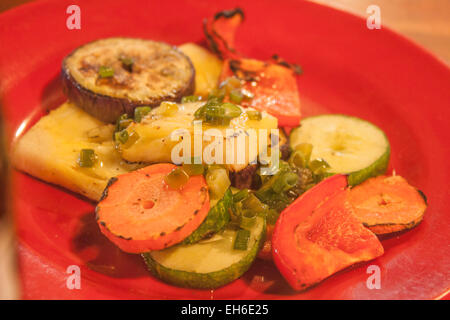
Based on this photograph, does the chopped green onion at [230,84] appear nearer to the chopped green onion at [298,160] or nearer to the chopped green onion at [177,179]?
the chopped green onion at [298,160]

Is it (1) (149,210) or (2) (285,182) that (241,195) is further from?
(1) (149,210)

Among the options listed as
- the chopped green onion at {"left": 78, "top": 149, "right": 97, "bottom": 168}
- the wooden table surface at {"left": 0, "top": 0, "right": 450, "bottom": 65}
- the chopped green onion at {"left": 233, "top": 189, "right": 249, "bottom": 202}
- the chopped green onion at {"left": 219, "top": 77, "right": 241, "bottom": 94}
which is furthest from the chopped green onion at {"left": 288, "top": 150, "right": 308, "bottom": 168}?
the wooden table surface at {"left": 0, "top": 0, "right": 450, "bottom": 65}

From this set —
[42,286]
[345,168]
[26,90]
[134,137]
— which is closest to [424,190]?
[345,168]

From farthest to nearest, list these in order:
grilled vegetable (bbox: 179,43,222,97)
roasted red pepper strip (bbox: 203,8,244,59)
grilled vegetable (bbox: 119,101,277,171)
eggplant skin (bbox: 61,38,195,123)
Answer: roasted red pepper strip (bbox: 203,8,244,59) → grilled vegetable (bbox: 179,43,222,97) → eggplant skin (bbox: 61,38,195,123) → grilled vegetable (bbox: 119,101,277,171)

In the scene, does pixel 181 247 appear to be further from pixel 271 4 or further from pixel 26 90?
pixel 271 4

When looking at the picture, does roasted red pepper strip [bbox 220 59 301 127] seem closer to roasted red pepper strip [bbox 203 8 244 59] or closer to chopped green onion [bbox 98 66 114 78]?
roasted red pepper strip [bbox 203 8 244 59]
